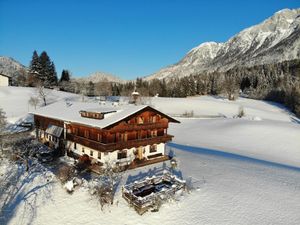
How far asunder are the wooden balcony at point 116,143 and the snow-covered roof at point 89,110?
6.69ft

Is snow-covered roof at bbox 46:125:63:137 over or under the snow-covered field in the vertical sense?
over

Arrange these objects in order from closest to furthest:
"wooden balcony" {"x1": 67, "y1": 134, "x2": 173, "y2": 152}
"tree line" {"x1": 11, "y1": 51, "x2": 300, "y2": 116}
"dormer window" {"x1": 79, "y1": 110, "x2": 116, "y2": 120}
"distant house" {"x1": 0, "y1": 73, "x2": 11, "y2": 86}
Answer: "wooden balcony" {"x1": 67, "y1": 134, "x2": 173, "y2": 152}
"dormer window" {"x1": 79, "y1": 110, "x2": 116, "y2": 120}
"distant house" {"x1": 0, "y1": 73, "x2": 11, "y2": 86}
"tree line" {"x1": 11, "y1": 51, "x2": 300, "y2": 116}

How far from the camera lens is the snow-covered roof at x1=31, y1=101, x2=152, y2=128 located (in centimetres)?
2791

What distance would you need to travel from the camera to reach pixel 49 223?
20.1m

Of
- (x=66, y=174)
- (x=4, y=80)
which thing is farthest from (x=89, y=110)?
(x=4, y=80)

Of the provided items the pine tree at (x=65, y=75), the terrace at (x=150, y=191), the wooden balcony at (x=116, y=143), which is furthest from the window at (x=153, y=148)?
the pine tree at (x=65, y=75)

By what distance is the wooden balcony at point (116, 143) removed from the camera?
1075 inches

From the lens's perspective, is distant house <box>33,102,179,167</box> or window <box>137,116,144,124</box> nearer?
distant house <box>33,102,179,167</box>

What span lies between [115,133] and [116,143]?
109 cm

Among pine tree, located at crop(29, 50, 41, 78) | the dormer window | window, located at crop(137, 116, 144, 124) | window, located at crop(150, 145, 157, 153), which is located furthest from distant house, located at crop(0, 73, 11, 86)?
window, located at crop(137, 116, 144, 124)

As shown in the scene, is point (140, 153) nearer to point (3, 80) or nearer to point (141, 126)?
point (141, 126)

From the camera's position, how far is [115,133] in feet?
93.0

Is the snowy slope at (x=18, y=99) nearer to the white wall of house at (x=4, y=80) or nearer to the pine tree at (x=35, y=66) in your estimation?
the white wall of house at (x=4, y=80)

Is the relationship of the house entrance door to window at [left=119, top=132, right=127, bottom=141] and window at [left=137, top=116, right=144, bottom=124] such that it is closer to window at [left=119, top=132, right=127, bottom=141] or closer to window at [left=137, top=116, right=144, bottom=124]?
window at [left=119, top=132, right=127, bottom=141]
